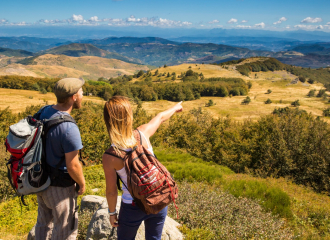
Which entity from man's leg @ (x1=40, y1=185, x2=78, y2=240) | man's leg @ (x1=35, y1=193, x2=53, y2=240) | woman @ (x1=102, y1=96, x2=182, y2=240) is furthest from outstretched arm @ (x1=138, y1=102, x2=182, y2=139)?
man's leg @ (x1=35, y1=193, x2=53, y2=240)

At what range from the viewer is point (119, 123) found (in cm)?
263

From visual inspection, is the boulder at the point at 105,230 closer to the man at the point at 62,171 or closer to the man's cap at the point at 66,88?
the man at the point at 62,171

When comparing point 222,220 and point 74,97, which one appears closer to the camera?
point 74,97

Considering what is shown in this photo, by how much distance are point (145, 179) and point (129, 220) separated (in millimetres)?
820

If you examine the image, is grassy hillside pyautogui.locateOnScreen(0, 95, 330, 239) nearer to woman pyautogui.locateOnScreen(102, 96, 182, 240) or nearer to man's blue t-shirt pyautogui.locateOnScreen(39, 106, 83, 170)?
woman pyautogui.locateOnScreen(102, 96, 182, 240)

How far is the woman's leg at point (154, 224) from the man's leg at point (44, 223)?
1.92 meters

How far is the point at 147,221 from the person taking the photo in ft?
10.1

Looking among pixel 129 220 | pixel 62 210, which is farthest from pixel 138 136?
pixel 62 210

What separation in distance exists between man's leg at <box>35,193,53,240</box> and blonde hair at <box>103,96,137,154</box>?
2215 millimetres

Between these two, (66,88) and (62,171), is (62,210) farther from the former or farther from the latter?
(66,88)

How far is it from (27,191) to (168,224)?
114 inches

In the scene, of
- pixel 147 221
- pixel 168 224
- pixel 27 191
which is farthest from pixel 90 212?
pixel 147 221

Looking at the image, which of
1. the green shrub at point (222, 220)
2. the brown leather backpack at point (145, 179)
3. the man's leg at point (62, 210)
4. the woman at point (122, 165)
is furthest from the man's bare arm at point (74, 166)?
the green shrub at point (222, 220)

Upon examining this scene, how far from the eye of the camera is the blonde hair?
2.57 metres
